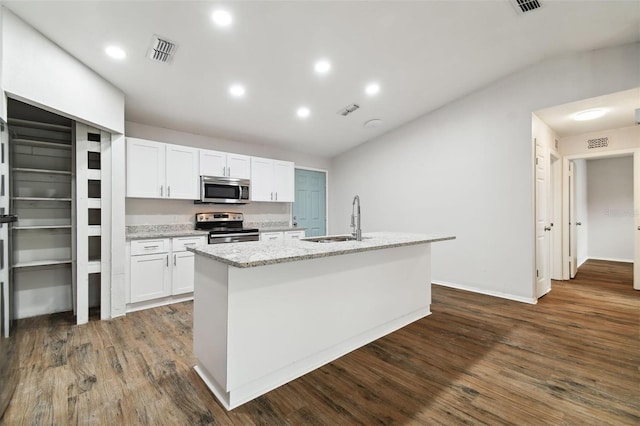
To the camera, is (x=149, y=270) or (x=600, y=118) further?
(x=600, y=118)

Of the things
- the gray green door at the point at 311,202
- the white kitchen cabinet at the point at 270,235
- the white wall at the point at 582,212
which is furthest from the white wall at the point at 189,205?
the white wall at the point at 582,212

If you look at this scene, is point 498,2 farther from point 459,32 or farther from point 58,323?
point 58,323

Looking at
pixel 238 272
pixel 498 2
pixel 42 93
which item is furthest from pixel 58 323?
pixel 498 2

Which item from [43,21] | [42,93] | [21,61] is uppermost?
[43,21]

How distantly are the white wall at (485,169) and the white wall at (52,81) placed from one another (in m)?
4.24

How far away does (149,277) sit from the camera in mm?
3475

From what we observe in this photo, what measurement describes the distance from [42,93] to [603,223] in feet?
33.3

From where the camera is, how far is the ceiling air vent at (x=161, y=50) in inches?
100

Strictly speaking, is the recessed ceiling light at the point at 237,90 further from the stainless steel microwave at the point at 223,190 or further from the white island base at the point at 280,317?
the white island base at the point at 280,317

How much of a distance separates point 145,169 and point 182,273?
1418 mm

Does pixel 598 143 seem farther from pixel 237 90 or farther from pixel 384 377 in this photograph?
pixel 237 90

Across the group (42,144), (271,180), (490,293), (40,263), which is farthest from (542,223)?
(42,144)

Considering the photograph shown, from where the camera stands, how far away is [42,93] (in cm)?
240

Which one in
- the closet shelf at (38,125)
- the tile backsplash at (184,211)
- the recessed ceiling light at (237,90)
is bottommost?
the tile backsplash at (184,211)
